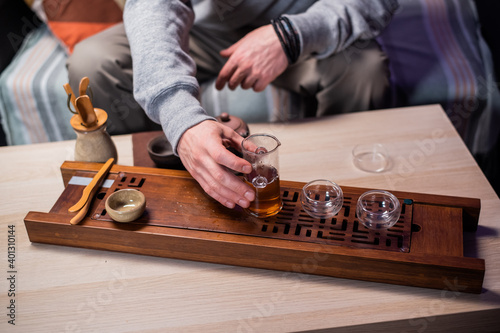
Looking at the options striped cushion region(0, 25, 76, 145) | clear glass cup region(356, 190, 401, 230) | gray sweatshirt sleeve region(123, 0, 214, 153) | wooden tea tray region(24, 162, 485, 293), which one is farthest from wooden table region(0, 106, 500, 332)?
striped cushion region(0, 25, 76, 145)

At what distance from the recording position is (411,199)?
1239 mm

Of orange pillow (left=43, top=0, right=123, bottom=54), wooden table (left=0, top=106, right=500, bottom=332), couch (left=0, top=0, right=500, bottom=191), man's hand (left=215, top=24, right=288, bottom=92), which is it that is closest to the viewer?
wooden table (left=0, top=106, right=500, bottom=332)

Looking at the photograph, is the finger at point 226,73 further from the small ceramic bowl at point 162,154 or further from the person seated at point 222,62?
the small ceramic bowl at point 162,154

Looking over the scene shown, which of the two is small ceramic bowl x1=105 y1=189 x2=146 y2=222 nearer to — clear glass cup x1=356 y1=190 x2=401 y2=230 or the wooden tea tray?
the wooden tea tray

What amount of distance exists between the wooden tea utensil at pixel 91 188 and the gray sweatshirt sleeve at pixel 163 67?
0.18 meters

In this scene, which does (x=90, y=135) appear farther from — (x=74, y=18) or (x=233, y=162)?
(x=74, y=18)

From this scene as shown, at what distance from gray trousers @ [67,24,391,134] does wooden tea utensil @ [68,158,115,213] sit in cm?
66

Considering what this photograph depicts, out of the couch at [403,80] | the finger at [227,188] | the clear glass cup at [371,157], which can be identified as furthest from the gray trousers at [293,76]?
the finger at [227,188]

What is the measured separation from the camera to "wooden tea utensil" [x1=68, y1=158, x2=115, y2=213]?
1.25m

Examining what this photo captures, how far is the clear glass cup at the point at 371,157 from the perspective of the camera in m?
1.47

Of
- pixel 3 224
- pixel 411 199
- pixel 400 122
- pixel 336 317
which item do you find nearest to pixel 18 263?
pixel 3 224

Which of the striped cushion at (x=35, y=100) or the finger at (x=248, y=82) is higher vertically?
the finger at (x=248, y=82)

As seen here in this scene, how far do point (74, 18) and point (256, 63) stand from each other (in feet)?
3.33

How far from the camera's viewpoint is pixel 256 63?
1663mm
